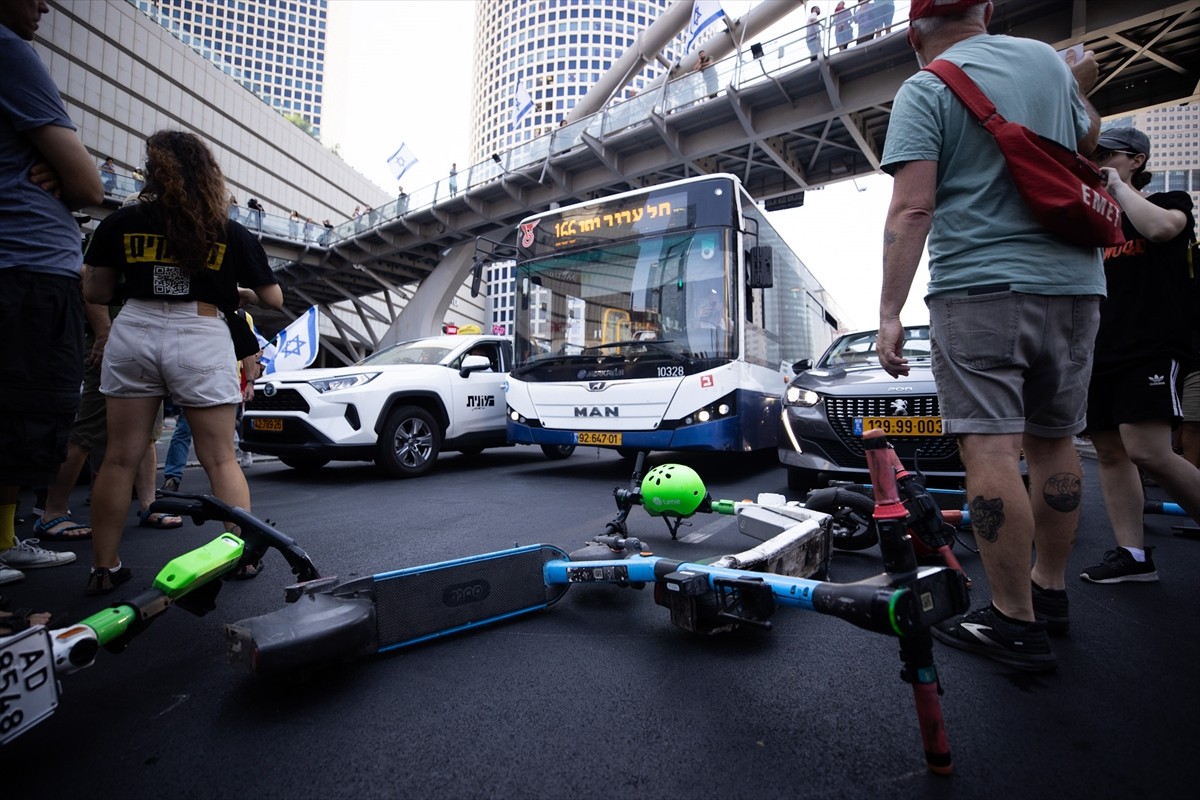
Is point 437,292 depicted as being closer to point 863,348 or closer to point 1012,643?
point 863,348

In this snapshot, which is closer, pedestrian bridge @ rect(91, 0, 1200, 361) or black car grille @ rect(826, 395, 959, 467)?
black car grille @ rect(826, 395, 959, 467)

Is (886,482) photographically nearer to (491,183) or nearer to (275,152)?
(491,183)

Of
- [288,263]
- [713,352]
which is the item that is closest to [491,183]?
[288,263]

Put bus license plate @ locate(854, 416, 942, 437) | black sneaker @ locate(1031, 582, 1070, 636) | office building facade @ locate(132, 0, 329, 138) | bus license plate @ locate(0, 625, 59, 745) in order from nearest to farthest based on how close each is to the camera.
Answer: bus license plate @ locate(0, 625, 59, 745), black sneaker @ locate(1031, 582, 1070, 636), bus license plate @ locate(854, 416, 942, 437), office building facade @ locate(132, 0, 329, 138)

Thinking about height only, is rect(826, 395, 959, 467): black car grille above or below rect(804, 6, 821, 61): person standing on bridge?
below

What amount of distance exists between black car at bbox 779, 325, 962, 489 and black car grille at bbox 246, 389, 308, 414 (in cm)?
443

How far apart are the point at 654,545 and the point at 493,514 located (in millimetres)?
1430

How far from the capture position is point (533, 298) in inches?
269

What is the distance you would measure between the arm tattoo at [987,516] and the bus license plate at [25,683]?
2348mm

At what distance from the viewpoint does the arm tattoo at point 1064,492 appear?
198 centimetres

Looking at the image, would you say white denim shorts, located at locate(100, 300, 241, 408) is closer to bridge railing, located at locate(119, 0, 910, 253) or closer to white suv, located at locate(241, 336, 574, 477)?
white suv, located at locate(241, 336, 574, 477)

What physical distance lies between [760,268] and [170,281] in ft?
16.1

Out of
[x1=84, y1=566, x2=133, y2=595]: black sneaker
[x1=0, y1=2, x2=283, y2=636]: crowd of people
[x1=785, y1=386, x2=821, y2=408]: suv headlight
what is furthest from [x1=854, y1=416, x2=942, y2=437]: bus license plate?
[x1=84, y1=566, x2=133, y2=595]: black sneaker

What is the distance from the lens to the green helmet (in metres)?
2.77
